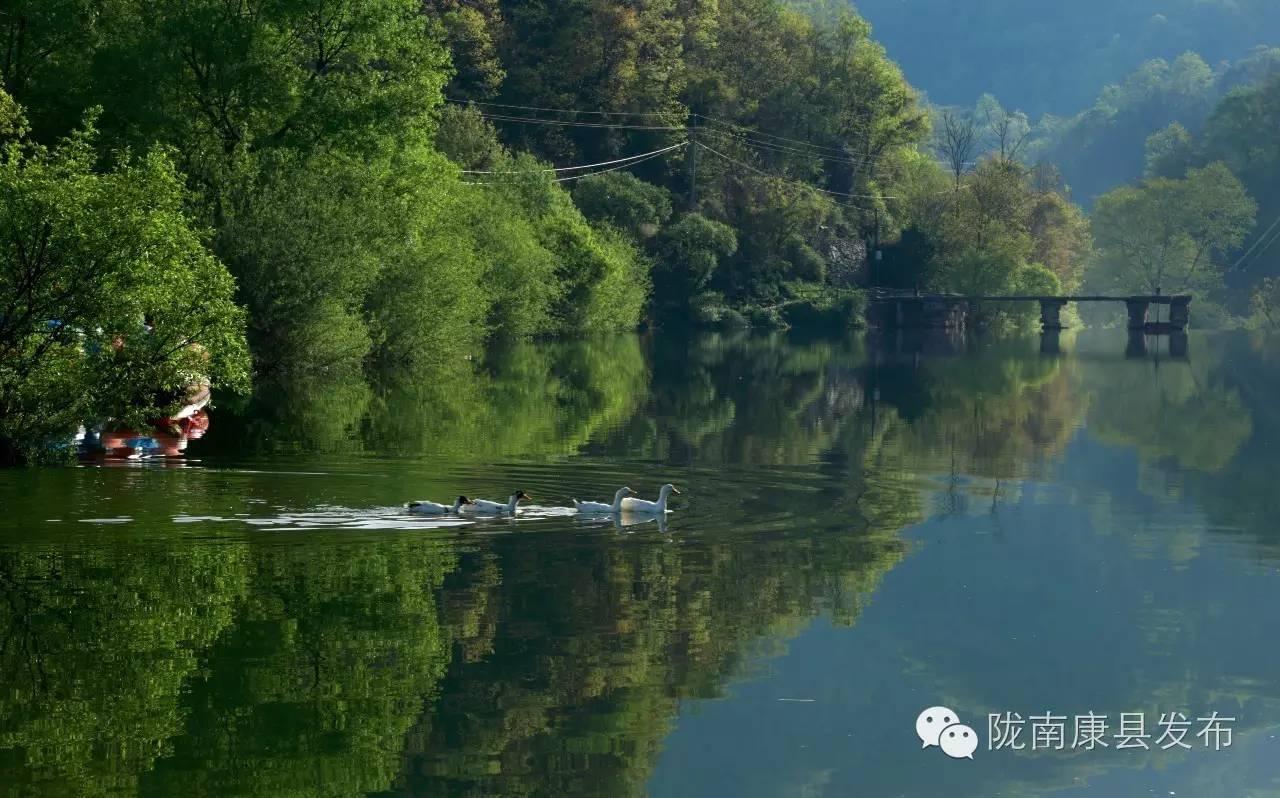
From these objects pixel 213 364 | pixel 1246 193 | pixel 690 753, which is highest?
pixel 1246 193

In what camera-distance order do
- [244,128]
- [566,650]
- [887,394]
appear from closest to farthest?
1. [566,650]
2. [244,128]
3. [887,394]

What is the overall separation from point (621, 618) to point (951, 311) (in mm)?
112653

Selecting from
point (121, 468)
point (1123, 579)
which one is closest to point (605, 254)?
point (121, 468)

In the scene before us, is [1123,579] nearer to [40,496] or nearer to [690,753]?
[690,753]

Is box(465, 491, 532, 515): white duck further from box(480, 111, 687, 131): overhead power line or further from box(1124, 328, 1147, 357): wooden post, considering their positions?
box(480, 111, 687, 131): overhead power line

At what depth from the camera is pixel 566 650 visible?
1728 centimetres

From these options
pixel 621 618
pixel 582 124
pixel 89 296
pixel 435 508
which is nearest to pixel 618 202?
pixel 582 124

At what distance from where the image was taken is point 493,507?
25.2 meters

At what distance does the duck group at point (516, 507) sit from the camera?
2503cm

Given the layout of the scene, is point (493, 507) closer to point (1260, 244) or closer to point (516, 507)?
point (516, 507)

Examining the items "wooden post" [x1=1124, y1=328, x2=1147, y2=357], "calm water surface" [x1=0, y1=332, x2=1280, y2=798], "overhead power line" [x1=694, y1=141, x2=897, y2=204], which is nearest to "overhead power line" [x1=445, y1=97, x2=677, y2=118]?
"overhead power line" [x1=694, y1=141, x2=897, y2=204]

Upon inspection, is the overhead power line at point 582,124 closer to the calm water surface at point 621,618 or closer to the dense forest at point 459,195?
the dense forest at point 459,195

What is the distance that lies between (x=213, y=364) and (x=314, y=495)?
7036 millimetres

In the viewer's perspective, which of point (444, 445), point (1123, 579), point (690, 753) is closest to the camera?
point (690, 753)
